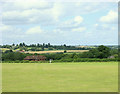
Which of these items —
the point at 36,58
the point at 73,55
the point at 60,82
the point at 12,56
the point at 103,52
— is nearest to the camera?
the point at 60,82

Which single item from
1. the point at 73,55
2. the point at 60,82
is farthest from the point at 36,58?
the point at 60,82

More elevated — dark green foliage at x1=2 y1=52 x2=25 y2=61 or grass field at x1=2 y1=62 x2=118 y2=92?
dark green foliage at x1=2 y1=52 x2=25 y2=61

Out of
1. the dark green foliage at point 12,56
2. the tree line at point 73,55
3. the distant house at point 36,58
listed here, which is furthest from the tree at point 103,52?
the dark green foliage at point 12,56

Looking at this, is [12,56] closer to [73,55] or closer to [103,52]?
[73,55]

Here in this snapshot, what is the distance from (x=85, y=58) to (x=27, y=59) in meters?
14.8

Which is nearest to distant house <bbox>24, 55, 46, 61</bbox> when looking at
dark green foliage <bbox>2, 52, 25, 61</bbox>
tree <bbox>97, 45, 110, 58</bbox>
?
dark green foliage <bbox>2, 52, 25, 61</bbox>

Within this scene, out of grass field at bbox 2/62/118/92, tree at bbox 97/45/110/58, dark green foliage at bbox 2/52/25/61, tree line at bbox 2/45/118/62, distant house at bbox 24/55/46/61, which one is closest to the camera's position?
grass field at bbox 2/62/118/92

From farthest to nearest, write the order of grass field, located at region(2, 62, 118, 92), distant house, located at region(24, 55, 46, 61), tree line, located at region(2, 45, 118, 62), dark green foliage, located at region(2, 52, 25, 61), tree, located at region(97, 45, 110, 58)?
tree, located at region(97, 45, 110, 58)
distant house, located at region(24, 55, 46, 61)
tree line, located at region(2, 45, 118, 62)
dark green foliage, located at region(2, 52, 25, 61)
grass field, located at region(2, 62, 118, 92)

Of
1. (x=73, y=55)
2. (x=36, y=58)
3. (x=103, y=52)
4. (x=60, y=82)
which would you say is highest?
(x=103, y=52)

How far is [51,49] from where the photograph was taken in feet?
214

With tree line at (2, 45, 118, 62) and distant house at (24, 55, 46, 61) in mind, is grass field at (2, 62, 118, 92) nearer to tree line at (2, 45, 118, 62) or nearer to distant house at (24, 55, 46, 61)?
tree line at (2, 45, 118, 62)

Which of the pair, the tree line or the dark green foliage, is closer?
the dark green foliage

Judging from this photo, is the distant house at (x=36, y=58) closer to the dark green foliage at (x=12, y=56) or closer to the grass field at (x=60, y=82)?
the dark green foliage at (x=12, y=56)

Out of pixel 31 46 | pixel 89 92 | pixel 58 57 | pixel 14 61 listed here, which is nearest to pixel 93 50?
pixel 58 57
